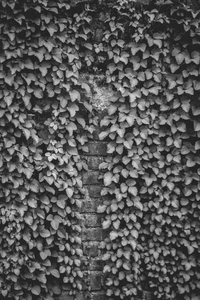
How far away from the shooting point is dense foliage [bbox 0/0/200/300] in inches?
95.6

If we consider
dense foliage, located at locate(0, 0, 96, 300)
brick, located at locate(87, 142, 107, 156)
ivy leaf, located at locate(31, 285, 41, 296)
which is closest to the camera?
dense foliage, located at locate(0, 0, 96, 300)

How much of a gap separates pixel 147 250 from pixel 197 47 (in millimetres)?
1752

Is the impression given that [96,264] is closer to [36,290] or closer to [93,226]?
[93,226]

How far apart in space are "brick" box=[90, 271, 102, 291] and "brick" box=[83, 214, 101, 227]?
41 centimetres

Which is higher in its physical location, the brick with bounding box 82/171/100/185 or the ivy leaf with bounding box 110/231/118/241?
the brick with bounding box 82/171/100/185

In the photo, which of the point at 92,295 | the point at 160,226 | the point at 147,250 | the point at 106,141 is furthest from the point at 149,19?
the point at 92,295

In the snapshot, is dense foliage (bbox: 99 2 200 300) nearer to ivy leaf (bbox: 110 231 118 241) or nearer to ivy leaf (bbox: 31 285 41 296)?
ivy leaf (bbox: 110 231 118 241)

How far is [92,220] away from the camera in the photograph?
2658 millimetres

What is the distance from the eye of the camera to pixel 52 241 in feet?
8.39

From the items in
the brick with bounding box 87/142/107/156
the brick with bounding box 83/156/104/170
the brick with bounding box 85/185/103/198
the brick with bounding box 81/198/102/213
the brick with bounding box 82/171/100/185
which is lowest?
the brick with bounding box 81/198/102/213

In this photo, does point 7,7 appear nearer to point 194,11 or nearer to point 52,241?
point 194,11

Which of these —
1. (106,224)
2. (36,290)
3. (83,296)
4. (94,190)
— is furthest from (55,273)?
(94,190)

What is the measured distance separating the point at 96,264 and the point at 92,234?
26cm

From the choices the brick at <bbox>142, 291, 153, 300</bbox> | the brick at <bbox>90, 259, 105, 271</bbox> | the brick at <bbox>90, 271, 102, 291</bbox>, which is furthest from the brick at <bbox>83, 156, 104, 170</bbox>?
the brick at <bbox>142, 291, 153, 300</bbox>
